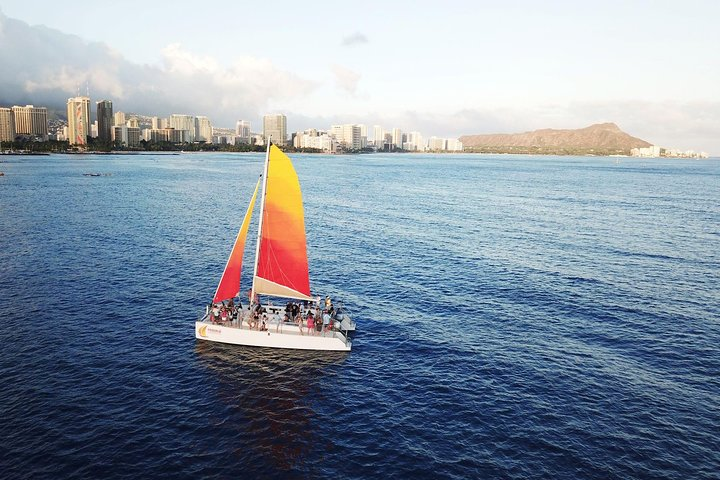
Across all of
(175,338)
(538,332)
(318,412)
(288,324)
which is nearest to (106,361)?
(175,338)

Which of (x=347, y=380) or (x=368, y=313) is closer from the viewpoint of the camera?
(x=347, y=380)

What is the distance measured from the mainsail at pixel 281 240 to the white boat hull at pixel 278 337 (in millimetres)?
3868

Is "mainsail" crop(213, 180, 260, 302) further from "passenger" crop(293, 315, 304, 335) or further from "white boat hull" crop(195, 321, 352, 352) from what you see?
"passenger" crop(293, 315, 304, 335)

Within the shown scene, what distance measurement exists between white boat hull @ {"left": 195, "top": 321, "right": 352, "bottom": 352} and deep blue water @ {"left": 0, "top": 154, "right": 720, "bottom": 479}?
0.96 metres

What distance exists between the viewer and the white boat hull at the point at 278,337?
4116 centimetres

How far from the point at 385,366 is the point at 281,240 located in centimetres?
1338

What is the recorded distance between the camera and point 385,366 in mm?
39156

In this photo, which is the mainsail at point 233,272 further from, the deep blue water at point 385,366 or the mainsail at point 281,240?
the deep blue water at point 385,366

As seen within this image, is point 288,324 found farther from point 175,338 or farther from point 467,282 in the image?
point 467,282

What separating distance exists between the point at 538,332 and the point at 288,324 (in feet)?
68.2

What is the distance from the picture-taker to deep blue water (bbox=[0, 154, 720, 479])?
28.7m

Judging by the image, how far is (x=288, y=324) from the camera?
4238cm

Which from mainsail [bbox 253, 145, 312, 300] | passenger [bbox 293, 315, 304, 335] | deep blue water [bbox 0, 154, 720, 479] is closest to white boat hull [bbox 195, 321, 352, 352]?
passenger [bbox 293, 315, 304, 335]

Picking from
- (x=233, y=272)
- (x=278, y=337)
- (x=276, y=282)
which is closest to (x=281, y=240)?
(x=276, y=282)
